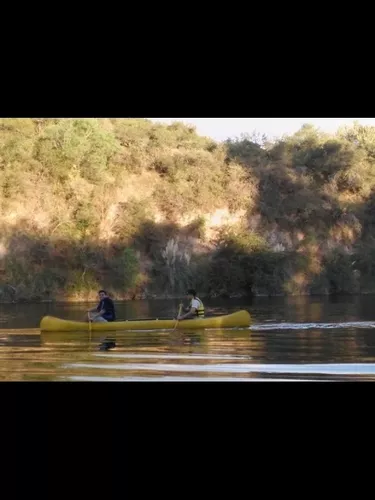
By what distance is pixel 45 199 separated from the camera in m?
36.8

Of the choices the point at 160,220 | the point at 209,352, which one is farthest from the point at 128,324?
the point at 160,220

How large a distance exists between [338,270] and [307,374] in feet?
91.6

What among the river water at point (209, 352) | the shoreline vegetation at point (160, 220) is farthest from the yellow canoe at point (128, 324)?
the shoreline vegetation at point (160, 220)

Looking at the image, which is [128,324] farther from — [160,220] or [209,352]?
[160,220]

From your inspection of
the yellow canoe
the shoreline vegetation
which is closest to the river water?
the yellow canoe

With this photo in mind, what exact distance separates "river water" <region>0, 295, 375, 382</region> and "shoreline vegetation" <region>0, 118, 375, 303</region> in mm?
9133

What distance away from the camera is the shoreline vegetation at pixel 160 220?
35781mm

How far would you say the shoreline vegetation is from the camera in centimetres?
3578

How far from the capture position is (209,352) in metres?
16.0

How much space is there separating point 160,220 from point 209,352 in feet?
73.8

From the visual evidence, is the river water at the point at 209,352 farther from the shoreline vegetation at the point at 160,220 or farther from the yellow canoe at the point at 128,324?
the shoreline vegetation at the point at 160,220

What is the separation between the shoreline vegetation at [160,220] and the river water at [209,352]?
30.0 ft
